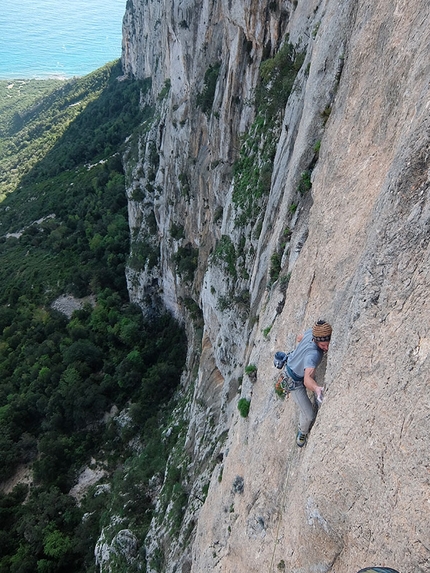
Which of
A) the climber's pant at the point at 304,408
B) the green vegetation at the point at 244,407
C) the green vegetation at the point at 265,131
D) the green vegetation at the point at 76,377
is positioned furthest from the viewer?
the green vegetation at the point at 76,377

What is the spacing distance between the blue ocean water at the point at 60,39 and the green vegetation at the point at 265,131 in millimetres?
171638

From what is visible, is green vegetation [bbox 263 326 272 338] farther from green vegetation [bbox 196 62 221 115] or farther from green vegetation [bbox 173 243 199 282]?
green vegetation [bbox 196 62 221 115]

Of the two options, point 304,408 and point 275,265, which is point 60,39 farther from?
point 304,408

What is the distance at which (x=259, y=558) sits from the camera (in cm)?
766

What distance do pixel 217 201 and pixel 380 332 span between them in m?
20.8

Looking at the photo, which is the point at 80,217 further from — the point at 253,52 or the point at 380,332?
the point at 380,332

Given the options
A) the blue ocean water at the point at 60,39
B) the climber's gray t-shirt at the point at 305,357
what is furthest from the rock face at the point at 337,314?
the blue ocean water at the point at 60,39

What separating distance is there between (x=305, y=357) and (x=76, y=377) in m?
32.2

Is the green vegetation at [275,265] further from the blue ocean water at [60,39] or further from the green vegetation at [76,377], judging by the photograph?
the blue ocean water at [60,39]

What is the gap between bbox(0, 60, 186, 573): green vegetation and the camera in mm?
24969

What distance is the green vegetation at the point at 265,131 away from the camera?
16391mm

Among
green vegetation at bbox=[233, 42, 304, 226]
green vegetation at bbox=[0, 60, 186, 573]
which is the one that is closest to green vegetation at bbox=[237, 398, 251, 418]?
green vegetation at bbox=[0, 60, 186, 573]

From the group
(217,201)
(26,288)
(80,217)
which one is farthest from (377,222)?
(80,217)

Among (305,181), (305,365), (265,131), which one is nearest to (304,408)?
(305,365)
